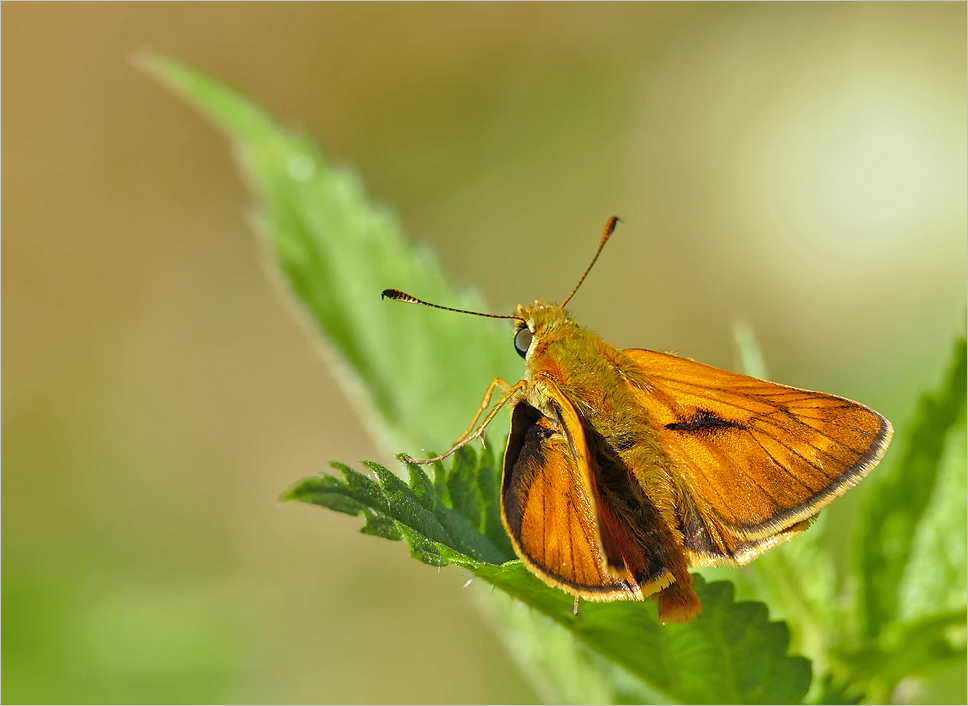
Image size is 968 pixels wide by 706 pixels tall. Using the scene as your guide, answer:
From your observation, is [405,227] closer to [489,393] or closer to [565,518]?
[489,393]

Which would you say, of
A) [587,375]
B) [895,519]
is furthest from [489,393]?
[895,519]

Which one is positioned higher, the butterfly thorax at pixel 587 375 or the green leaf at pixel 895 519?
the butterfly thorax at pixel 587 375

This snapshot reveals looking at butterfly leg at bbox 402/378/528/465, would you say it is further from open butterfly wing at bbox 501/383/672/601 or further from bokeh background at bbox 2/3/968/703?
bokeh background at bbox 2/3/968/703

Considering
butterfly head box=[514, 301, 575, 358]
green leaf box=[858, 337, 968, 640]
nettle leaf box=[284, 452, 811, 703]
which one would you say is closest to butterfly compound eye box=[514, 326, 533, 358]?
butterfly head box=[514, 301, 575, 358]

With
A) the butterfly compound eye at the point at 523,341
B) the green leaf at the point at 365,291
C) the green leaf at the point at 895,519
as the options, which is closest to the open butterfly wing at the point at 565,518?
the butterfly compound eye at the point at 523,341

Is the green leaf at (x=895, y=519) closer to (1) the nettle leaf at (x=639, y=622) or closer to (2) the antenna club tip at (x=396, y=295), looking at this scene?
(1) the nettle leaf at (x=639, y=622)

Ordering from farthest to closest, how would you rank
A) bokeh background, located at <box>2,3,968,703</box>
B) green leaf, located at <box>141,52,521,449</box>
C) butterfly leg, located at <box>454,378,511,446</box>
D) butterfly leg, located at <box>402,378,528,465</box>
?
bokeh background, located at <box>2,3,968,703</box> → green leaf, located at <box>141,52,521,449</box> → butterfly leg, located at <box>454,378,511,446</box> → butterfly leg, located at <box>402,378,528,465</box>

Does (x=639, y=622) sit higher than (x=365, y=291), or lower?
lower
